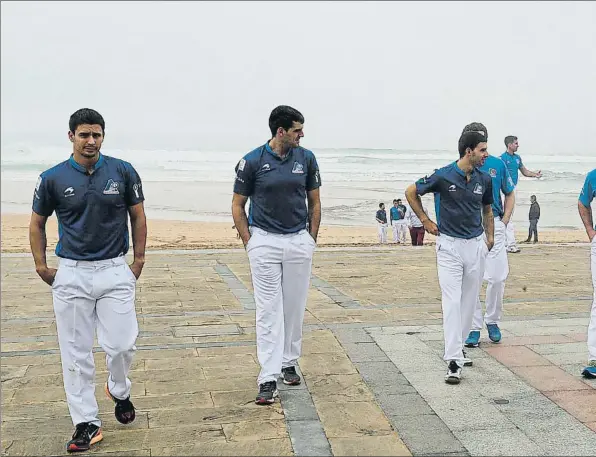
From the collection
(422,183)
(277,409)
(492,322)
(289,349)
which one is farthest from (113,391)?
(492,322)

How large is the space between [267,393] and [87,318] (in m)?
1.37

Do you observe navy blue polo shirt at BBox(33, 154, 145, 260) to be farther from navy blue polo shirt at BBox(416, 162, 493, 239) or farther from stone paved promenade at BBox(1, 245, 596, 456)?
navy blue polo shirt at BBox(416, 162, 493, 239)

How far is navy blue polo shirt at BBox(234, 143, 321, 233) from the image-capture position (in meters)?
5.23

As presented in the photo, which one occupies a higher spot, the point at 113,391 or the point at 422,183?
the point at 422,183

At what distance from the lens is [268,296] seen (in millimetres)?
5266

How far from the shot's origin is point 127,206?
4555 mm

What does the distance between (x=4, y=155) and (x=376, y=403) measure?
2828 inches

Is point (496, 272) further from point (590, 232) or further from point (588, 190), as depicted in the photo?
point (588, 190)

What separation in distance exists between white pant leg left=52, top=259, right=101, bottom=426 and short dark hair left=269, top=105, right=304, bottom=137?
1663mm

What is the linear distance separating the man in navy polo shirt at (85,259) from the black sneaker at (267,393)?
1.06 m

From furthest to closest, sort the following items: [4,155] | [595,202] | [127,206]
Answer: [4,155]
[595,202]
[127,206]

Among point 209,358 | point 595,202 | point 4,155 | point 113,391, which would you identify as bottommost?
point 4,155

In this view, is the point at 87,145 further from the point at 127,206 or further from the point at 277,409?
the point at 277,409

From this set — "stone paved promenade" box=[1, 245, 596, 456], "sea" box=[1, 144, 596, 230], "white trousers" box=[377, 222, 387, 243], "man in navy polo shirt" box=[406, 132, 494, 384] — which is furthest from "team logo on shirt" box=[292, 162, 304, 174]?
"white trousers" box=[377, 222, 387, 243]
